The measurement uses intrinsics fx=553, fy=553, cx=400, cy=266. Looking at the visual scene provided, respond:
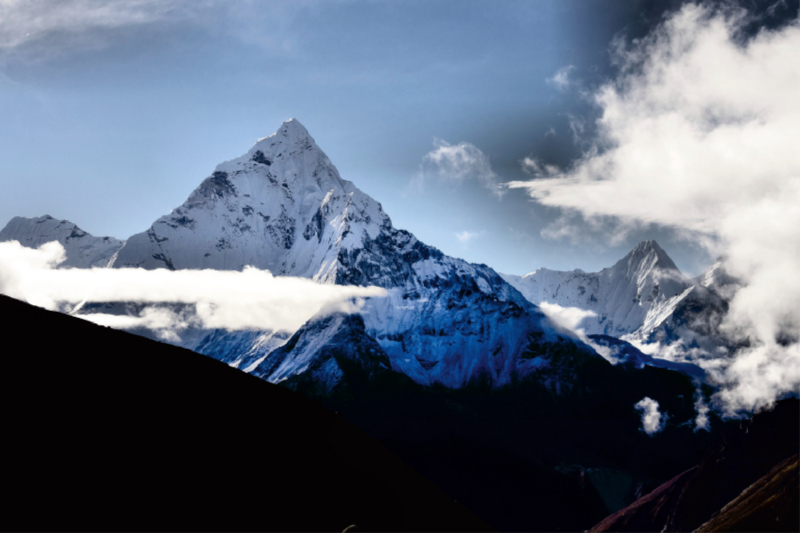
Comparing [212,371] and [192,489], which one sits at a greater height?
[212,371]

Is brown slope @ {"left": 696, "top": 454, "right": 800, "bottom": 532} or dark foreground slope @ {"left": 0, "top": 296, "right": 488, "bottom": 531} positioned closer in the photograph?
dark foreground slope @ {"left": 0, "top": 296, "right": 488, "bottom": 531}

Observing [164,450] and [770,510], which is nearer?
[164,450]

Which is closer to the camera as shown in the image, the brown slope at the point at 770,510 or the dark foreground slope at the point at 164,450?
the dark foreground slope at the point at 164,450

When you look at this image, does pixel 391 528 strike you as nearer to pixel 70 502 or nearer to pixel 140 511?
pixel 140 511

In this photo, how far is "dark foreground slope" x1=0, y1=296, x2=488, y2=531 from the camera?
47.1 m

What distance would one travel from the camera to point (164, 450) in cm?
5647

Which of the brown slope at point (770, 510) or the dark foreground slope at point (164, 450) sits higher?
the dark foreground slope at point (164, 450)

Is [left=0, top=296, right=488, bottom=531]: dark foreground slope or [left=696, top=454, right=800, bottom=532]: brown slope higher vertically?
[left=0, top=296, right=488, bottom=531]: dark foreground slope

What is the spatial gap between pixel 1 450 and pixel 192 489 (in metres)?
16.3

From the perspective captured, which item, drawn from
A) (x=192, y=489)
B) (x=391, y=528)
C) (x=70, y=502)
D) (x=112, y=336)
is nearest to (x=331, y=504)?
(x=391, y=528)

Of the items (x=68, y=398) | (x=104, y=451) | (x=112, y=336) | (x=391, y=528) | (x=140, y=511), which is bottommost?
(x=391, y=528)

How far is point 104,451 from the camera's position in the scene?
170 feet

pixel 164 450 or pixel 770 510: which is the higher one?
pixel 164 450

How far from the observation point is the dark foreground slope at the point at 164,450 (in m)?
47.1
